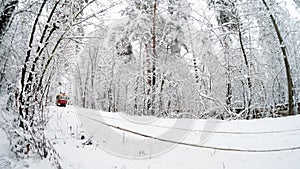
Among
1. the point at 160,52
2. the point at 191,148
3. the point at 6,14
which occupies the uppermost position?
the point at 160,52

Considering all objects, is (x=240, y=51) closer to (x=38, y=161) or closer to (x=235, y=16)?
(x=235, y=16)

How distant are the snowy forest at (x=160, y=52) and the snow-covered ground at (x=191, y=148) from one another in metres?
0.69

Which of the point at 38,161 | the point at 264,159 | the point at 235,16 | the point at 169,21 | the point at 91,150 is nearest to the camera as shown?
the point at 38,161

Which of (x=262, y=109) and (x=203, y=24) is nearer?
(x=262, y=109)

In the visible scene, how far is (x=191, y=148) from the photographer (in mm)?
5086

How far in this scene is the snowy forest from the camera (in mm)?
4453

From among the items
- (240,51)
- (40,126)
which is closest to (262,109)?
(240,51)

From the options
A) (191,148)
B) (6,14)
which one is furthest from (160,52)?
(6,14)

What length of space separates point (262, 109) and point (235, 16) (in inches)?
157

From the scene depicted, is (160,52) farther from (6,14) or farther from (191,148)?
(6,14)

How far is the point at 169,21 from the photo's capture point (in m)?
14.1

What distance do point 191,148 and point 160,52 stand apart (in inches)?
376

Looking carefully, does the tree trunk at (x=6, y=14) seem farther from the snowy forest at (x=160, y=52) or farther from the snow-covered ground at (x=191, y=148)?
the snow-covered ground at (x=191, y=148)

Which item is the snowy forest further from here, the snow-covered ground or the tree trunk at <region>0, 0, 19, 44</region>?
the snow-covered ground
